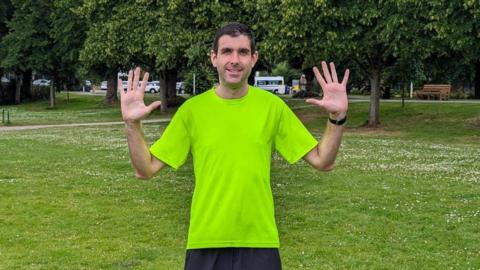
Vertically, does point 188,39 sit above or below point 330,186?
above

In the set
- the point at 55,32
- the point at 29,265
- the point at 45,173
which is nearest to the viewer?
the point at 29,265

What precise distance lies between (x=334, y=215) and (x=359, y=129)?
20.1 metres

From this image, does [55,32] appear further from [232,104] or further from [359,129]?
[232,104]

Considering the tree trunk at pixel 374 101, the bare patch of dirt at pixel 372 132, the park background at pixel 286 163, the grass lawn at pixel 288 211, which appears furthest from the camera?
the tree trunk at pixel 374 101

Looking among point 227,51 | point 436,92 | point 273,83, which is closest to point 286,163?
point 227,51

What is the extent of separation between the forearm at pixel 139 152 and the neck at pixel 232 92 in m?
0.52

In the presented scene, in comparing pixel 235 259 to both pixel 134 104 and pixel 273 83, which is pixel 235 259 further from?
pixel 273 83

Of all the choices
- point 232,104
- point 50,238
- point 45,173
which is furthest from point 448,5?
point 232,104

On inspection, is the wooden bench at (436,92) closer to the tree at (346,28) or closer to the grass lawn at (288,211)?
the tree at (346,28)

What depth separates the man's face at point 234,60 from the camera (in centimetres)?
389

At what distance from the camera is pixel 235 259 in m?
3.83

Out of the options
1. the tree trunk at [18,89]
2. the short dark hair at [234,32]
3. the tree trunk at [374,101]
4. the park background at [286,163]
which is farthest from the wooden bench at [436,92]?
the short dark hair at [234,32]

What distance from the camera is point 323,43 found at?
Result: 1075 inches

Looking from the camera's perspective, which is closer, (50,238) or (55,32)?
(50,238)
